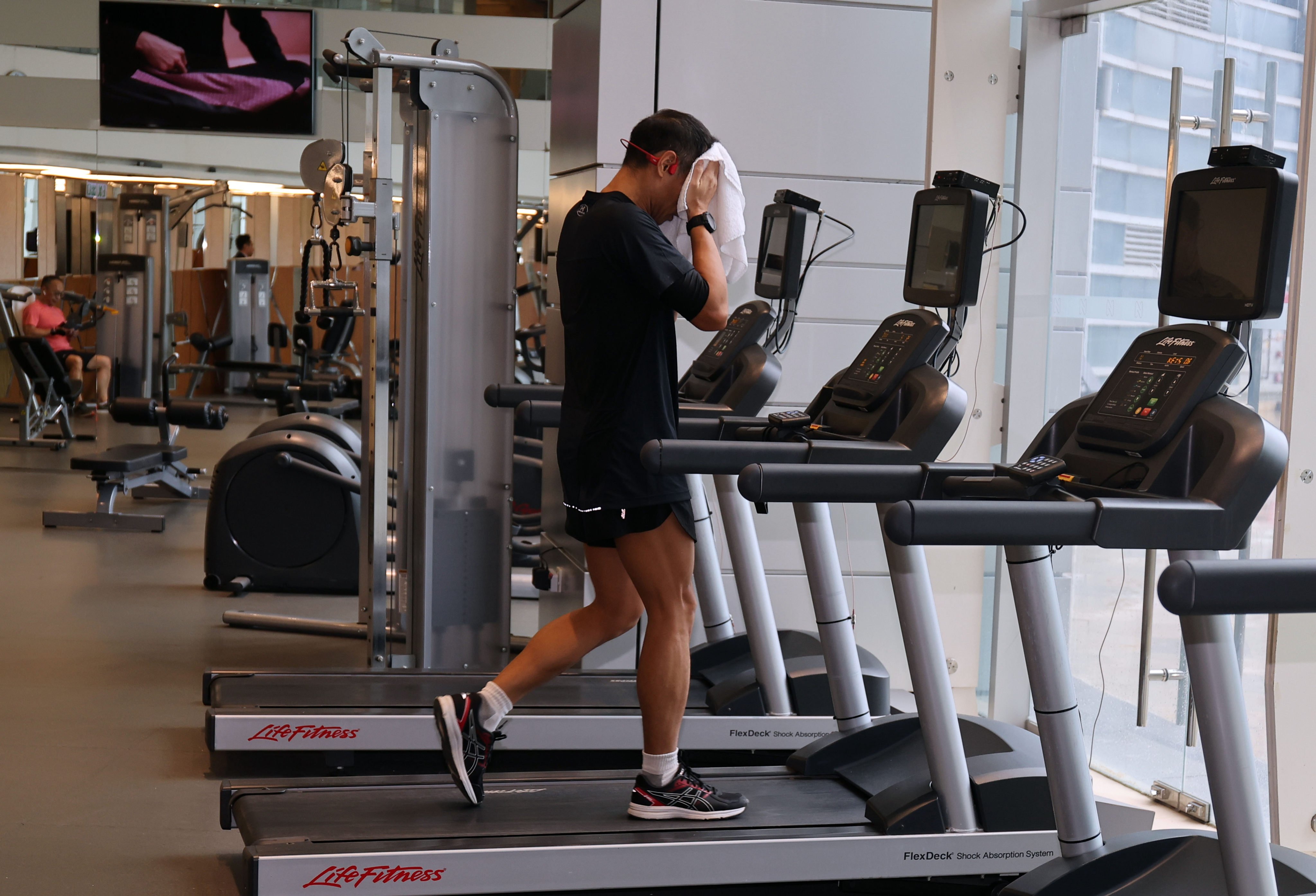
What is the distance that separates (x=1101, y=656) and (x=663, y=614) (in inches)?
65.0

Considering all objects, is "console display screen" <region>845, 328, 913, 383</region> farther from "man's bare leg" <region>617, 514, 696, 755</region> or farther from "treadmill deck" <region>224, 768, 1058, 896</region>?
"treadmill deck" <region>224, 768, 1058, 896</region>

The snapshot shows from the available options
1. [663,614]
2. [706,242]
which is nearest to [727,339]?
[706,242]

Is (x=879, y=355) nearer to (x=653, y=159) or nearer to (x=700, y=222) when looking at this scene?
(x=700, y=222)

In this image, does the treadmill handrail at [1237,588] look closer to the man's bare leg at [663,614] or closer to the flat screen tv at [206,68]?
the man's bare leg at [663,614]

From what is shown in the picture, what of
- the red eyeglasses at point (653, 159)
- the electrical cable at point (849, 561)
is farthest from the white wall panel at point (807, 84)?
the red eyeglasses at point (653, 159)

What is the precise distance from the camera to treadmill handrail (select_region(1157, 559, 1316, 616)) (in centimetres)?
145

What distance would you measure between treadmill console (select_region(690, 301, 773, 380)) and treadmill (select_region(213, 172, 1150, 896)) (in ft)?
2.09

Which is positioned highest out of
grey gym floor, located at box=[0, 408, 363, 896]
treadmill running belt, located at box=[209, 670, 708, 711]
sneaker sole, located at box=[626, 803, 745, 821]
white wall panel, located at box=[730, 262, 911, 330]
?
white wall panel, located at box=[730, 262, 911, 330]

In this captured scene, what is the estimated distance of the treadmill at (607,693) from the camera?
11.0 ft

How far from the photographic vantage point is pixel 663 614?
263 centimetres

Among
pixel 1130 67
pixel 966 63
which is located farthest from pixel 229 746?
pixel 1130 67

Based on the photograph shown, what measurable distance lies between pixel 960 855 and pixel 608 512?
100 cm

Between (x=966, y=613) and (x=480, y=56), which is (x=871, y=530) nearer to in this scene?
(x=966, y=613)

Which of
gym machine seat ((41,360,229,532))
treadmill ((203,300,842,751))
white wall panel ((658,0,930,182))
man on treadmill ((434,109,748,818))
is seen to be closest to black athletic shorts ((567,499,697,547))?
man on treadmill ((434,109,748,818))
